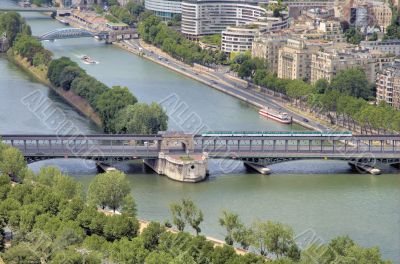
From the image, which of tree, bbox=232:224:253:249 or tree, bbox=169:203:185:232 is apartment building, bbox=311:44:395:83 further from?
tree, bbox=232:224:253:249

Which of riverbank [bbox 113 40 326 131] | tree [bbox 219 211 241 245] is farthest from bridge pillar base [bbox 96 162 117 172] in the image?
riverbank [bbox 113 40 326 131]

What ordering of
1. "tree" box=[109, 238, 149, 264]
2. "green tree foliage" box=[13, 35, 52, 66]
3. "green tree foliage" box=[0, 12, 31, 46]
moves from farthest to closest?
"green tree foliage" box=[0, 12, 31, 46], "green tree foliage" box=[13, 35, 52, 66], "tree" box=[109, 238, 149, 264]

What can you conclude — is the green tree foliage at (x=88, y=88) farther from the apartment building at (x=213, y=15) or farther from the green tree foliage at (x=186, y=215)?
the apartment building at (x=213, y=15)

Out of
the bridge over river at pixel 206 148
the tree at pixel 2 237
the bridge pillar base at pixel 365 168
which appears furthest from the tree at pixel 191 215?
the bridge pillar base at pixel 365 168

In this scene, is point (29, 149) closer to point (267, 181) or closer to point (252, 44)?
point (267, 181)

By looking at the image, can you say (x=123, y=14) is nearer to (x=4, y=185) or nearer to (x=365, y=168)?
(x=365, y=168)

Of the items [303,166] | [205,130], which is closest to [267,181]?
[303,166]
